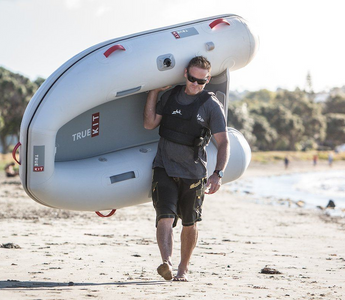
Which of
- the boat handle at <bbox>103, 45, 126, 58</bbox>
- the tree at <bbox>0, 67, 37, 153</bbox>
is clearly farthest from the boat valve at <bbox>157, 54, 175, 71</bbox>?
the tree at <bbox>0, 67, 37, 153</bbox>

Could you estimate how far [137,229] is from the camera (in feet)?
26.5

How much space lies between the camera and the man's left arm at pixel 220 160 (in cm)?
448

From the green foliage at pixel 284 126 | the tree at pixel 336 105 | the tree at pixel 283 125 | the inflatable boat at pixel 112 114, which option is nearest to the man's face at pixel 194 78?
the inflatable boat at pixel 112 114

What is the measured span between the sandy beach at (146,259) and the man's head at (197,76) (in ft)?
4.81

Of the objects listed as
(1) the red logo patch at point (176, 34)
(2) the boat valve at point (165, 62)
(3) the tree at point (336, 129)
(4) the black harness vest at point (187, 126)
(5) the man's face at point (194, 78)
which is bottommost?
(4) the black harness vest at point (187, 126)

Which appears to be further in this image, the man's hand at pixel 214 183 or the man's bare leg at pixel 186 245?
the man's bare leg at pixel 186 245

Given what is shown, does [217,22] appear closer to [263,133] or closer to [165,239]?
[165,239]

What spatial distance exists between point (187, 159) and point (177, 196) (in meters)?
0.29

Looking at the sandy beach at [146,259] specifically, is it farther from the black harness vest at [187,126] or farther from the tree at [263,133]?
the tree at [263,133]

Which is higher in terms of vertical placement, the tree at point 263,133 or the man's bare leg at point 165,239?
the tree at point 263,133

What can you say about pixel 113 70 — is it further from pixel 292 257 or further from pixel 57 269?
pixel 292 257

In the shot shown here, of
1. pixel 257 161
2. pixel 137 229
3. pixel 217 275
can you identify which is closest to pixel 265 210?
pixel 137 229

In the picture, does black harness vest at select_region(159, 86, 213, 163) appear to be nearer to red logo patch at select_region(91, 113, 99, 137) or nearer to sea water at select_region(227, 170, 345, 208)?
red logo patch at select_region(91, 113, 99, 137)

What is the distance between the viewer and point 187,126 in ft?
15.0
